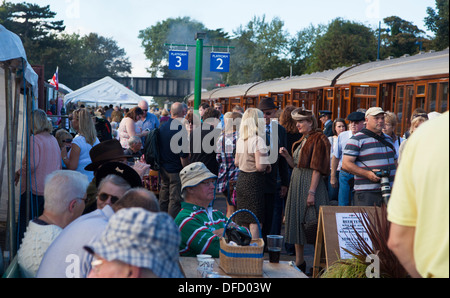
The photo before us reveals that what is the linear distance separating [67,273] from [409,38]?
2205 inches

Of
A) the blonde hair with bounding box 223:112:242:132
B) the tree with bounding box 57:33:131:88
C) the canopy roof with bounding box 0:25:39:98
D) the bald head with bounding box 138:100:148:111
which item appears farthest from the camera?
the tree with bounding box 57:33:131:88

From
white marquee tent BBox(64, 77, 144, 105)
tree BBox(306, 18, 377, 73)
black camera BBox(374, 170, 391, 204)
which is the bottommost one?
black camera BBox(374, 170, 391, 204)

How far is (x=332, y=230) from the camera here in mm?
5914

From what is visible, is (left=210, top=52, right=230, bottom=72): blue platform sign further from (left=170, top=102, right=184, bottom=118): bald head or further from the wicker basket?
the wicker basket

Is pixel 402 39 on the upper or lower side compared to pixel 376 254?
upper

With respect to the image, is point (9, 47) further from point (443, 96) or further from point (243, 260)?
point (443, 96)

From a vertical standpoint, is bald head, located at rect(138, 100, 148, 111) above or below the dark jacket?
above

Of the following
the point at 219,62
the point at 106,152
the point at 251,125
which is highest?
the point at 219,62

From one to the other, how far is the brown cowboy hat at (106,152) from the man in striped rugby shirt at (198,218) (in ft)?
4.00

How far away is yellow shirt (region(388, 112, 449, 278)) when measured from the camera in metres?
Answer: 2.05

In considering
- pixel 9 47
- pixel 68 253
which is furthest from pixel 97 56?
pixel 68 253

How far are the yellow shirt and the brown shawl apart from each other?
462 cm

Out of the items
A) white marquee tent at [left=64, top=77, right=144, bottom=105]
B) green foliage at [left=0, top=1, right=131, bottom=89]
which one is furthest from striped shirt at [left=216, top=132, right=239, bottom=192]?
green foliage at [left=0, top=1, right=131, bottom=89]

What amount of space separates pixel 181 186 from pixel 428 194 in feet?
15.7
